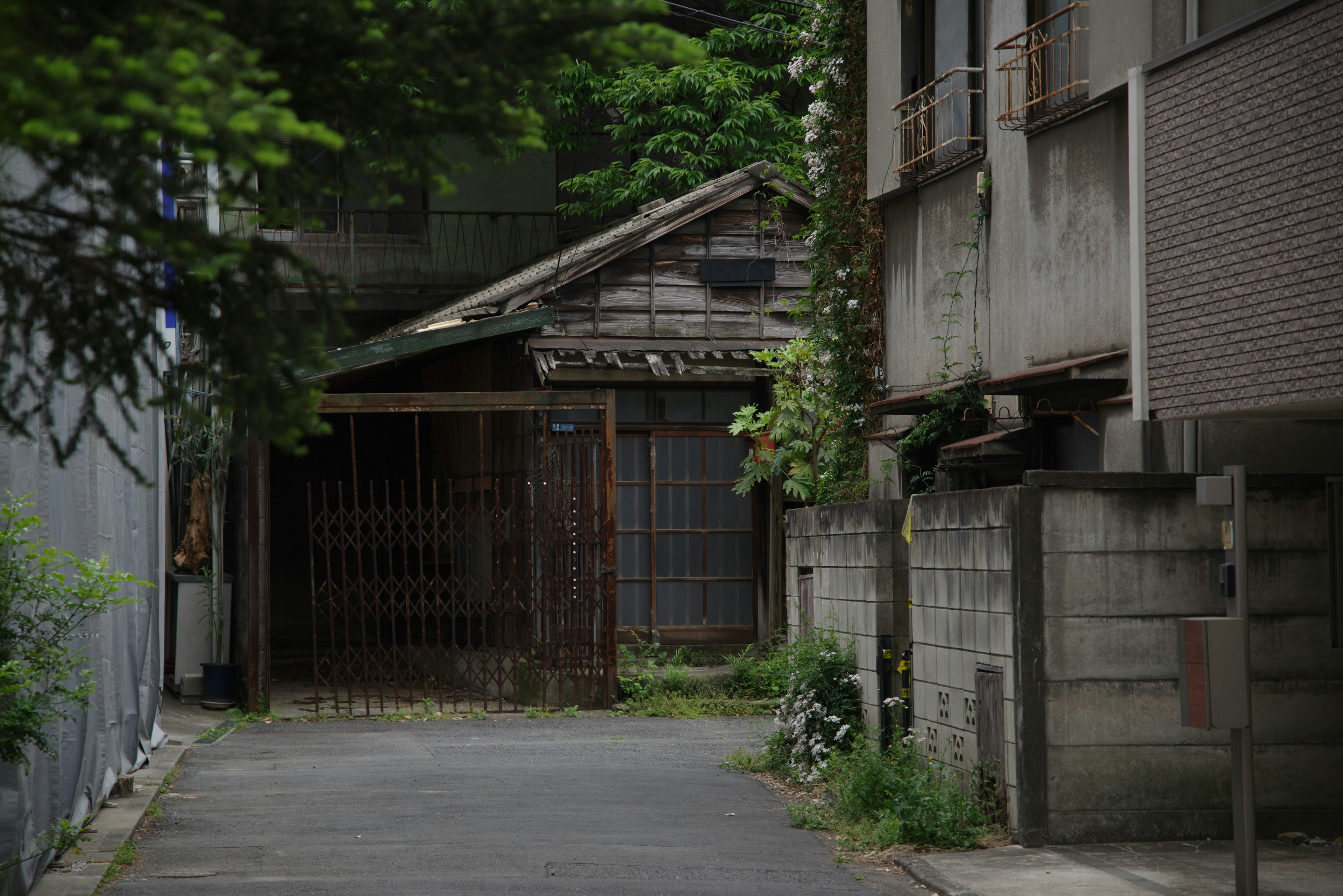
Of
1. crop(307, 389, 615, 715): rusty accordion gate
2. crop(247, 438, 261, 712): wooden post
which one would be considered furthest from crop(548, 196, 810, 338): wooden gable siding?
crop(247, 438, 261, 712): wooden post

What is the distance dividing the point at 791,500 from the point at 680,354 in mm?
2232

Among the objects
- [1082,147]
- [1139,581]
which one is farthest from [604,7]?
[1082,147]

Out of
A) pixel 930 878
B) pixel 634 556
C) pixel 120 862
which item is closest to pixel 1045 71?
pixel 930 878

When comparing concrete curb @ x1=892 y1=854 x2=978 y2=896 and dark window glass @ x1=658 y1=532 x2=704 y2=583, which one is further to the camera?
dark window glass @ x1=658 y1=532 x2=704 y2=583

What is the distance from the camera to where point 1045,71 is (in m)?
9.43

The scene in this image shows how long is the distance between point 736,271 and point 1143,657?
10.0m

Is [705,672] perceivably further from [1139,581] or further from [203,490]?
[1139,581]

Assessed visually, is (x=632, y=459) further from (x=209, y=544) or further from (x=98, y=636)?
(x=98, y=636)

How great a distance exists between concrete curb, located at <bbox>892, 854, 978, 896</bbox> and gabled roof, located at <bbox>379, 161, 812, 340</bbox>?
9685 millimetres

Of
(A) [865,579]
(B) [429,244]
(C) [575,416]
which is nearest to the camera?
(A) [865,579]

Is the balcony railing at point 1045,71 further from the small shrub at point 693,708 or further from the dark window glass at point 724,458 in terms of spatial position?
the dark window glass at point 724,458

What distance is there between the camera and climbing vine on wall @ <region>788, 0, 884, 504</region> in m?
12.5

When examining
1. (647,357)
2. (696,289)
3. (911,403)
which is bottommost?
(911,403)

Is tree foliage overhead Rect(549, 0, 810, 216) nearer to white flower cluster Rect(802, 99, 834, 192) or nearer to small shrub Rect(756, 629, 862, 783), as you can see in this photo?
white flower cluster Rect(802, 99, 834, 192)
